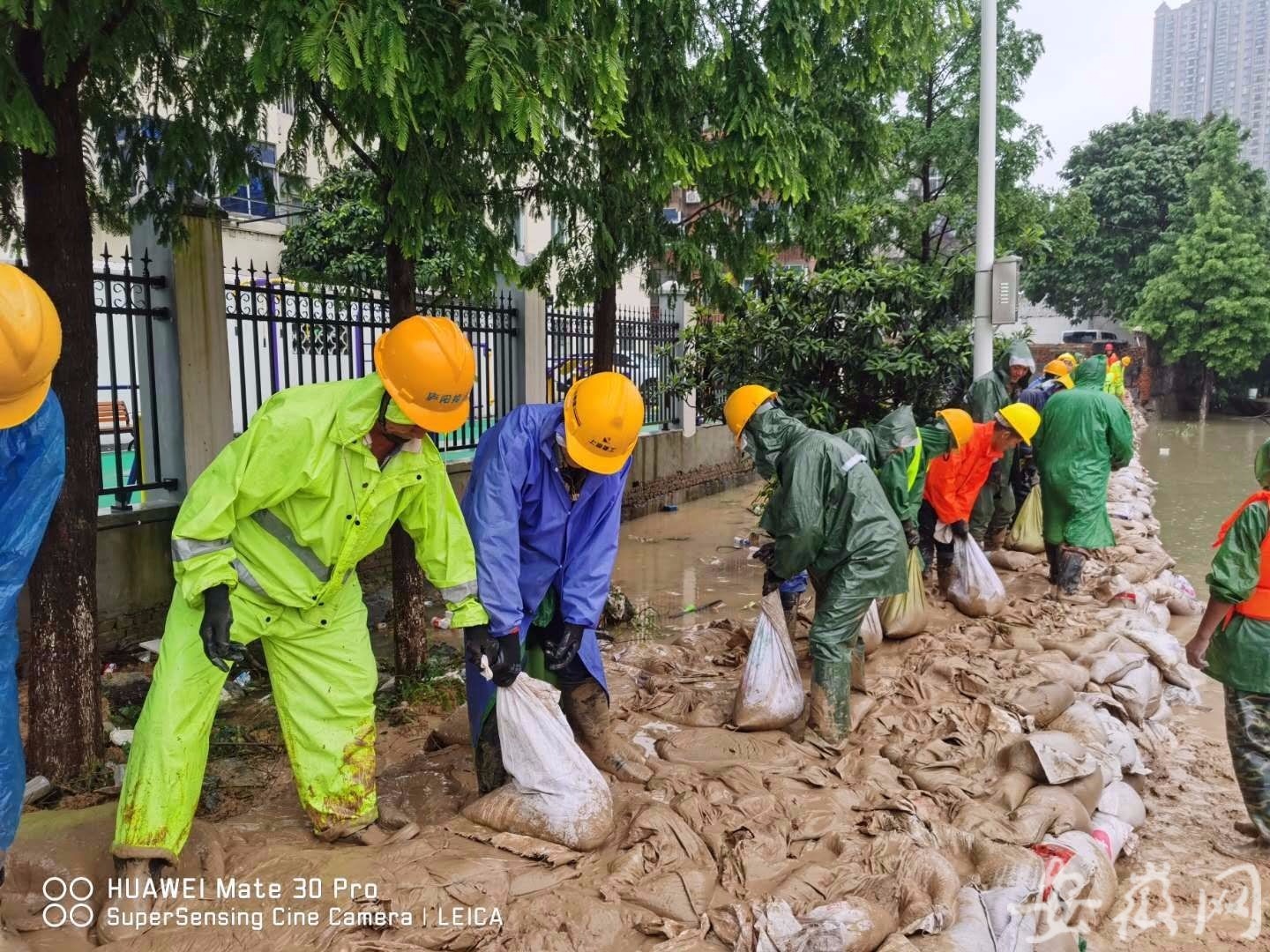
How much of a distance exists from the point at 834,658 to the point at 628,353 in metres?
7.23

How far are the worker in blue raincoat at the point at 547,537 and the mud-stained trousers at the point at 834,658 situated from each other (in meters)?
0.85

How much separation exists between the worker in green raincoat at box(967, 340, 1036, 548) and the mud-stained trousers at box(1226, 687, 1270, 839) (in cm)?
307

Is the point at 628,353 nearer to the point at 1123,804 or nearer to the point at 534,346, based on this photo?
the point at 534,346

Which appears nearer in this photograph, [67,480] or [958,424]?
[67,480]

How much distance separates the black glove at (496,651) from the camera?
278 centimetres

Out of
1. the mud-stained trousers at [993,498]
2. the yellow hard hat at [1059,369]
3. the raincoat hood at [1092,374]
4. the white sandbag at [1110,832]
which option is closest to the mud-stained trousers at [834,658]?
the white sandbag at [1110,832]

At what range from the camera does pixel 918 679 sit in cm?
435

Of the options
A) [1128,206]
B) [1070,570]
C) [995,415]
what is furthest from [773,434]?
[1128,206]

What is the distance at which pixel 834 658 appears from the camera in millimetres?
3721

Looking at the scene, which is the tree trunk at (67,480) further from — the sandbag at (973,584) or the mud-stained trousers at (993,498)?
the mud-stained trousers at (993,498)

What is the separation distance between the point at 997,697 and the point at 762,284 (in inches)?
148

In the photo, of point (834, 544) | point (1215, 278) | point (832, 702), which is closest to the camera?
point (832, 702)

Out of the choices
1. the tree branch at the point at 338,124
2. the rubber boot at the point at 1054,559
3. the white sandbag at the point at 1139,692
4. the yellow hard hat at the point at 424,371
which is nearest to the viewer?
the yellow hard hat at the point at 424,371

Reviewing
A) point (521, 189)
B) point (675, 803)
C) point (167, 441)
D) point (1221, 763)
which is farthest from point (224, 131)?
point (1221, 763)
